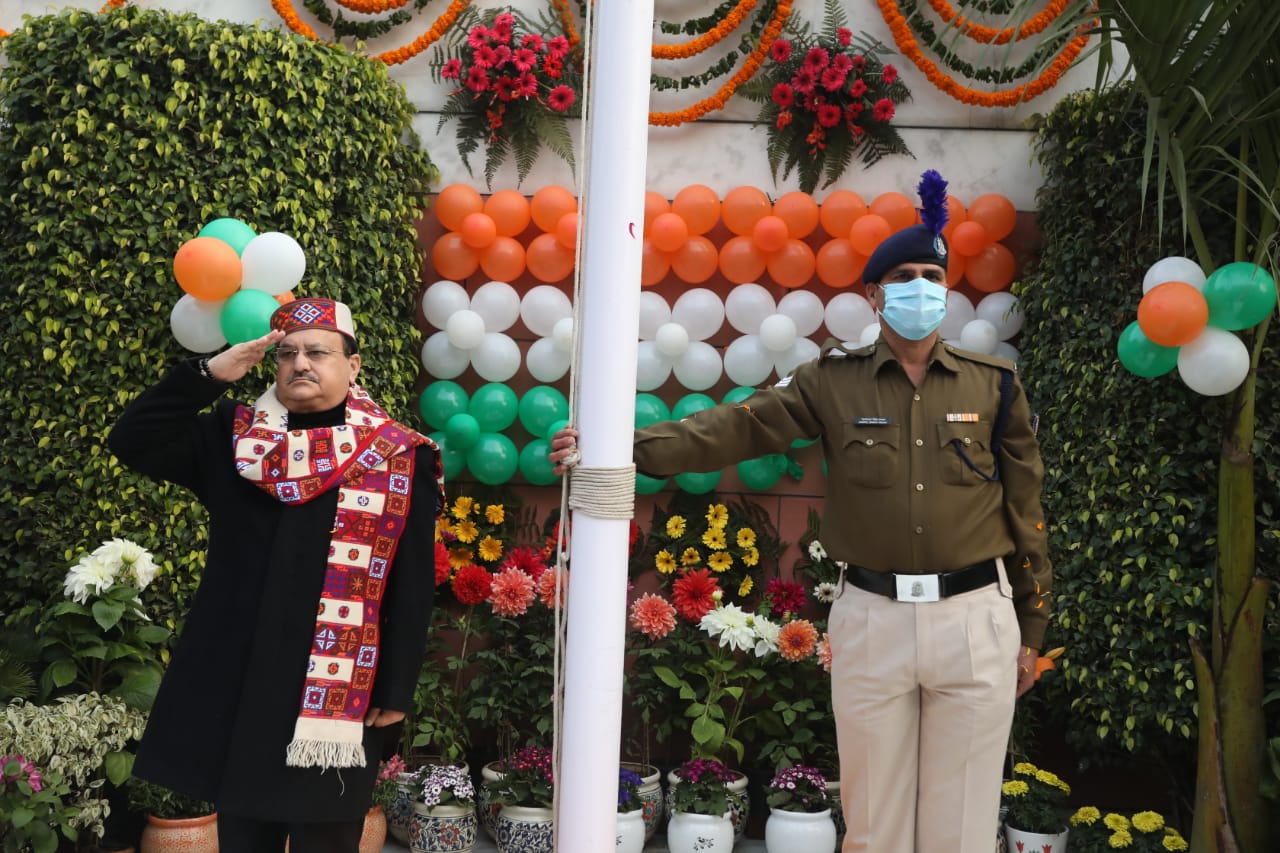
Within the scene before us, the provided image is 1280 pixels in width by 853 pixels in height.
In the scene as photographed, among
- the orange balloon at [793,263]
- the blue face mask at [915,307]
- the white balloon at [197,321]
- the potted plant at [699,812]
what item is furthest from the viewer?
the orange balloon at [793,263]

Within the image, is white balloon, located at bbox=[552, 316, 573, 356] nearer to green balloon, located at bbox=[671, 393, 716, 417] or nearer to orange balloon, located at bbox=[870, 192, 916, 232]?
green balloon, located at bbox=[671, 393, 716, 417]

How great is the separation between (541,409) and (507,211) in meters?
0.88

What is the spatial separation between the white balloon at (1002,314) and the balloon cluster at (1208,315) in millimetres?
1008

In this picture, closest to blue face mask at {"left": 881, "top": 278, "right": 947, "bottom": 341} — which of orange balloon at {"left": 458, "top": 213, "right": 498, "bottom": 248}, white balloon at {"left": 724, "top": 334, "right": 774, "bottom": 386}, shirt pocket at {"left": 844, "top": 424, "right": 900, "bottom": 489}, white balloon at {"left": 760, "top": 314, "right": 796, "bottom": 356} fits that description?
shirt pocket at {"left": 844, "top": 424, "right": 900, "bottom": 489}

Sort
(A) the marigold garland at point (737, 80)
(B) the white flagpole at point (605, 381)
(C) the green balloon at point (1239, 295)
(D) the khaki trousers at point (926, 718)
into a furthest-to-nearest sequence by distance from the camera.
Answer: (A) the marigold garland at point (737, 80) < (C) the green balloon at point (1239, 295) < (D) the khaki trousers at point (926, 718) < (B) the white flagpole at point (605, 381)

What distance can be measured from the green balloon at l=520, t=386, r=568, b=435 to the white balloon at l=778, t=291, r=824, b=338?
1.03 metres

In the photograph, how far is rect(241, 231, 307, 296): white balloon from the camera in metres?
4.22

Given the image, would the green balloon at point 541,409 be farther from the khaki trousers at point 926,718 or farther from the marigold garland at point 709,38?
the khaki trousers at point 926,718

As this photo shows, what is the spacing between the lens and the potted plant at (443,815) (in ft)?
14.7

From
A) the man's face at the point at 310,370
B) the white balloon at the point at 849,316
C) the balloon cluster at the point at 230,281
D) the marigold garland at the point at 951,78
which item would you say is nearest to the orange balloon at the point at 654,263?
the white balloon at the point at 849,316

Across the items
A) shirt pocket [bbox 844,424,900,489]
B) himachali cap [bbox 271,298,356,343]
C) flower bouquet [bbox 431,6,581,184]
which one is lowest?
shirt pocket [bbox 844,424,900,489]

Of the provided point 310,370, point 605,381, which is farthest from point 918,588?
point 310,370

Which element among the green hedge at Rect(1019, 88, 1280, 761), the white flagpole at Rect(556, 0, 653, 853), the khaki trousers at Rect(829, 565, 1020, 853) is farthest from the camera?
the green hedge at Rect(1019, 88, 1280, 761)

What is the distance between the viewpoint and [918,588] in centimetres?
297
